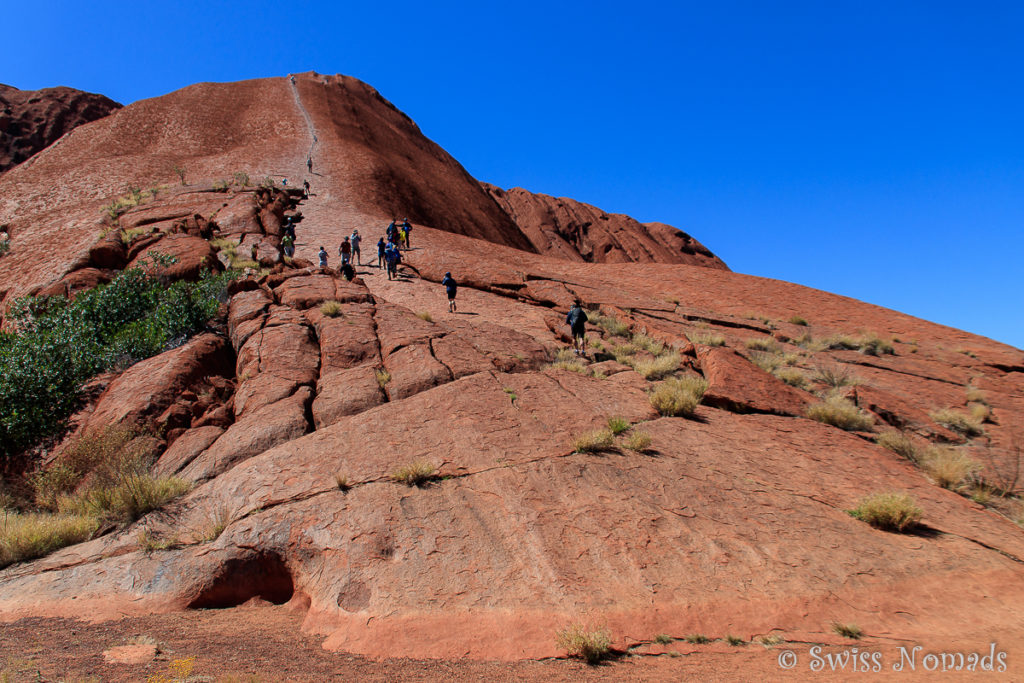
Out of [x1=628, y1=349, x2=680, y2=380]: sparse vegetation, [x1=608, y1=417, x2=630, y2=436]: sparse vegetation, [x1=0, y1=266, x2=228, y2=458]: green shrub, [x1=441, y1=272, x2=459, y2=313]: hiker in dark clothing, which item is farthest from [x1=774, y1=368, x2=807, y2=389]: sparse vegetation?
[x1=0, y1=266, x2=228, y2=458]: green shrub

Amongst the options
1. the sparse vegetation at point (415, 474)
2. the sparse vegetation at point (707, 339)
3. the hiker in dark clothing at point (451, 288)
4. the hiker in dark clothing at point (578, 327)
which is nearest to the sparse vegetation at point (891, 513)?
the sparse vegetation at point (415, 474)

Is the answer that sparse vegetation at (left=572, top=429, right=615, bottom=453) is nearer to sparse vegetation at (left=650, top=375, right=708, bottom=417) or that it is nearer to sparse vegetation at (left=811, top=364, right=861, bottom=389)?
sparse vegetation at (left=650, top=375, right=708, bottom=417)

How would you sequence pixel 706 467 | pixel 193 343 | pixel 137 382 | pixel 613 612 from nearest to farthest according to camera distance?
pixel 613 612 → pixel 706 467 → pixel 137 382 → pixel 193 343

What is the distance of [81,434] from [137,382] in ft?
4.70

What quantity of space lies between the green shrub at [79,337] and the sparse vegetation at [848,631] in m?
14.6

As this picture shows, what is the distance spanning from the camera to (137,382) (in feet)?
37.8

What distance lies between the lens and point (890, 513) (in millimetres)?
7406

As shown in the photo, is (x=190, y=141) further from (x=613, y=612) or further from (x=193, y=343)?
(x=613, y=612)

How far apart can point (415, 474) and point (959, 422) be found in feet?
41.0

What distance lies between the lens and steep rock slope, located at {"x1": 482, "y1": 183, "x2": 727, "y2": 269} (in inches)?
2955

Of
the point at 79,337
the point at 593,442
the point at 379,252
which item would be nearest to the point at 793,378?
the point at 593,442

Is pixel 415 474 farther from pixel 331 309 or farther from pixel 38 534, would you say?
pixel 331 309

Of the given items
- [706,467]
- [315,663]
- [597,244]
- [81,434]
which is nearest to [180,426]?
[81,434]

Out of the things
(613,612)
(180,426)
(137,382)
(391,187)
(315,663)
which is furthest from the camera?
(391,187)
